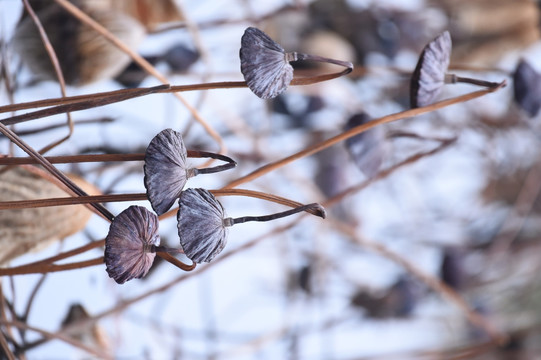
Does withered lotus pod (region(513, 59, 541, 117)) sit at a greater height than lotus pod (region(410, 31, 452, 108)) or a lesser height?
greater

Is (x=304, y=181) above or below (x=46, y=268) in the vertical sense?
above

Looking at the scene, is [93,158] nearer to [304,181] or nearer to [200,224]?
[200,224]

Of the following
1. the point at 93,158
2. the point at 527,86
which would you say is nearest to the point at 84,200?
the point at 93,158

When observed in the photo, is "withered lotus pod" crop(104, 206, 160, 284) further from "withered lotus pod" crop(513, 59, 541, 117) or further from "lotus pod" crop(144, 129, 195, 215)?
"withered lotus pod" crop(513, 59, 541, 117)

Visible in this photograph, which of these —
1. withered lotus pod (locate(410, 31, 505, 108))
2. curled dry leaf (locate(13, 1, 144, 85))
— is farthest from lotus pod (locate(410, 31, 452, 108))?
curled dry leaf (locate(13, 1, 144, 85))

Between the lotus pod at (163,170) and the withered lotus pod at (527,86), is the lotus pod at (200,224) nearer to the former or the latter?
the lotus pod at (163,170)

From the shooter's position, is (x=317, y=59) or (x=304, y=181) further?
(x=304, y=181)
